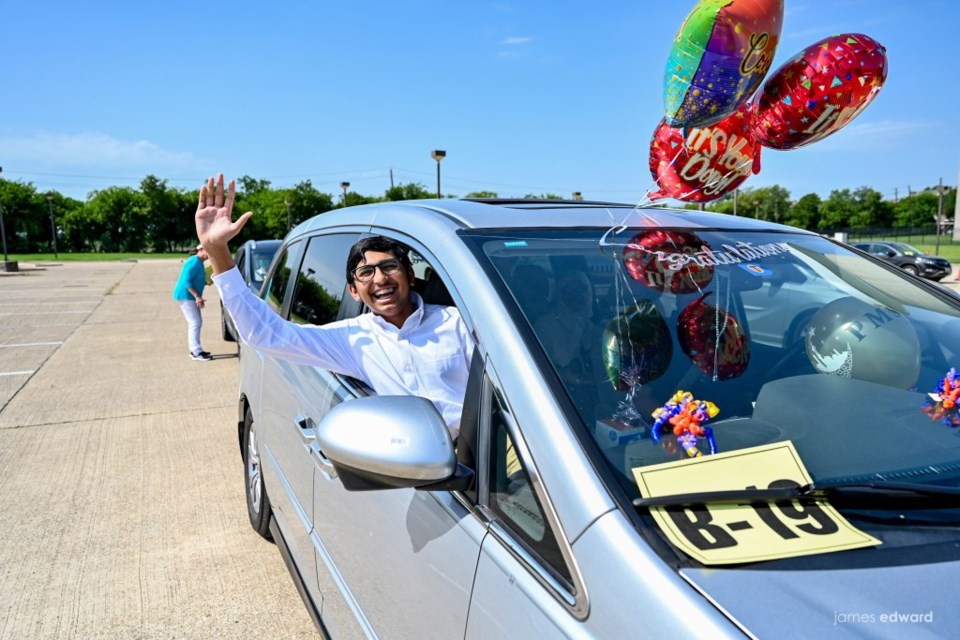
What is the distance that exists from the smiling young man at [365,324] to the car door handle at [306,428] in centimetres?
23

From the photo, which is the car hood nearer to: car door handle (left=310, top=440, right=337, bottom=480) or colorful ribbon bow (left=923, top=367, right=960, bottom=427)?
colorful ribbon bow (left=923, top=367, right=960, bottom=427)

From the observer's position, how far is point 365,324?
92.0 inches

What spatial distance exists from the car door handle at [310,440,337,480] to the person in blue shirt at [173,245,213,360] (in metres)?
7.03

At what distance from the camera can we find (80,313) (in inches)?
542

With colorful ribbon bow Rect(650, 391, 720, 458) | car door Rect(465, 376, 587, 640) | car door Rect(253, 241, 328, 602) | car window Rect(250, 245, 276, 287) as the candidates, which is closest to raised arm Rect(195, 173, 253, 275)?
car door Rect(253, 241, 328, 602)

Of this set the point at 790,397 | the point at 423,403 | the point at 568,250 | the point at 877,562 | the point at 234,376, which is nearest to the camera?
the point at 877,562

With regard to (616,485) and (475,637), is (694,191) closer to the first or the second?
(616,485)

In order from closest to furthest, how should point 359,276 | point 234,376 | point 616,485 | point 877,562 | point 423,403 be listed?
point 877,562, point 616,485, point 423,403, point 359,276, point 234,376

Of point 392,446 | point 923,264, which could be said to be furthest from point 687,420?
point 923,264

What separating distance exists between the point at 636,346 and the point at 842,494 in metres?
0.55

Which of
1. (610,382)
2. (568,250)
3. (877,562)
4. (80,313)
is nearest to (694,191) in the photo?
(568,250)

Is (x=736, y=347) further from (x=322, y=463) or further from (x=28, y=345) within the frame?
(x=28, y=345)

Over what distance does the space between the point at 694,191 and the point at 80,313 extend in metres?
14.6

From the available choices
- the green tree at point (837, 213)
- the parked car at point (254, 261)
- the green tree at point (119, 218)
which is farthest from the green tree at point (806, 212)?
the parked car at point (254, 261)
